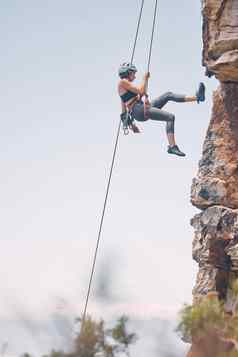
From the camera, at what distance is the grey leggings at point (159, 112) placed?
72.0 ft

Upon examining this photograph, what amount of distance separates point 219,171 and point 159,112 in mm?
5181

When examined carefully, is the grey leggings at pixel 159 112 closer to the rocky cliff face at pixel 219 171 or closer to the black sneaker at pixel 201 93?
the black sneaker at pixel 201 93

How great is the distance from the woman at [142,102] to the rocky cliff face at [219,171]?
167 inches

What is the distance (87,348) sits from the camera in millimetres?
19875

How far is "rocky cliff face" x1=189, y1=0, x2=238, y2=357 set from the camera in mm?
25438

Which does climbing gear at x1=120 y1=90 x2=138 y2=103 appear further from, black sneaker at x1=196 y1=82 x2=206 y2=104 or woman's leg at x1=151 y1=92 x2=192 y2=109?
black sneaker at x1=196 y1=82 x2=206 y2=104

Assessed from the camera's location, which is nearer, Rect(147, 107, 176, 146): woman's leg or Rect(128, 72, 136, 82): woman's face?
Rect(147, 107, 176, 146): woman's leg

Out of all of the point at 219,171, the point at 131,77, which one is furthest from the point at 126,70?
the point at 219,171

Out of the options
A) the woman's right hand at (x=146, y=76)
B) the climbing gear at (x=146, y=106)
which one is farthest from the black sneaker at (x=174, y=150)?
the woman's right hand at (x=146, y=76)

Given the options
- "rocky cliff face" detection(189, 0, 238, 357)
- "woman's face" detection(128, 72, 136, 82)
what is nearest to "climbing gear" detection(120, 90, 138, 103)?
"woman's face" detection(128, 72, 136, 82)

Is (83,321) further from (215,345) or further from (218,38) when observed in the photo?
(218,38)

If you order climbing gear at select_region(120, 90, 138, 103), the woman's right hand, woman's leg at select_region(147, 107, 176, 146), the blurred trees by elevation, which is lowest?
the blurred trees

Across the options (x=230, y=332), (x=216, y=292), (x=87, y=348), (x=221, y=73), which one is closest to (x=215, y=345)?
(x=230, y=332)

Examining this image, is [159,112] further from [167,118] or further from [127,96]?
[127,96]
